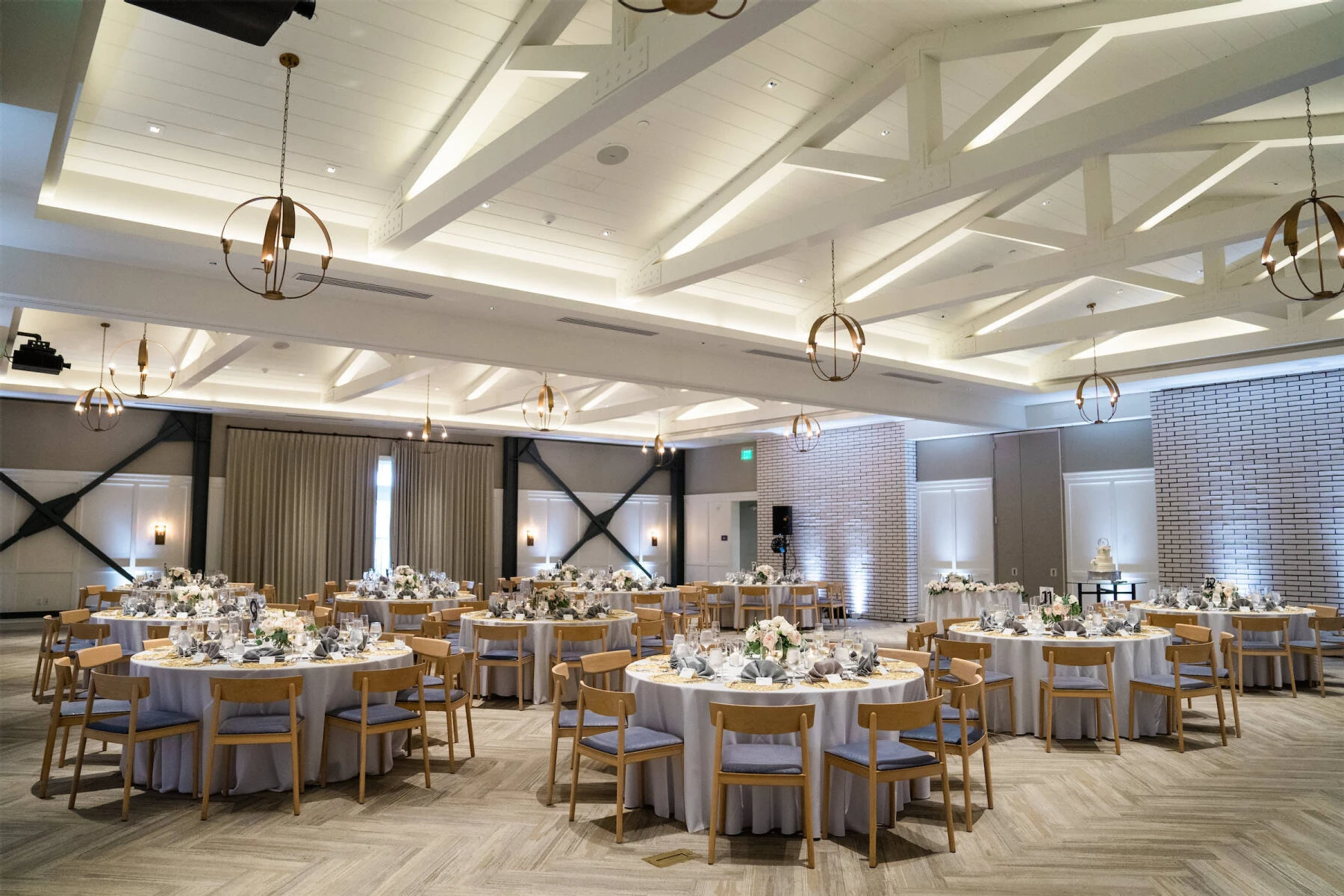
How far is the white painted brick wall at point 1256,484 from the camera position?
11.4m

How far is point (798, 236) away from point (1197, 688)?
4.81m

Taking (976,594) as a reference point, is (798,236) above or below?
above

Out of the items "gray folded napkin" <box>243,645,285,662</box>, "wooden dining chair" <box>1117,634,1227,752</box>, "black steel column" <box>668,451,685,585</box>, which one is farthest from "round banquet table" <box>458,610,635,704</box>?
"black steel column" <box>668,451,685,585</box>

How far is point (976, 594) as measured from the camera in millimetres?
12633

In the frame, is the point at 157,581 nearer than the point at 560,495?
Yes

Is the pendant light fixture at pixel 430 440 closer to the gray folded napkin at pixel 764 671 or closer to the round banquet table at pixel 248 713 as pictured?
the round banquet table at pixel 248 713

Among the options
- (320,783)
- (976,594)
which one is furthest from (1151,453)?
(320,783)

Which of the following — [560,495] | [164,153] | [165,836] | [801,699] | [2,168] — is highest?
[164,153]

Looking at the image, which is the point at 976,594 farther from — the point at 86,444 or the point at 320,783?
the point at 86,444

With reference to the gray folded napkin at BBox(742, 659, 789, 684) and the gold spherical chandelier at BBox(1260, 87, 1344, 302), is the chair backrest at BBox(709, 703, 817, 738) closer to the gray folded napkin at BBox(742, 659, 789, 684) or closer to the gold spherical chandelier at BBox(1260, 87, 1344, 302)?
the gray folded napkin at BBox(742, 659, 789, 684)

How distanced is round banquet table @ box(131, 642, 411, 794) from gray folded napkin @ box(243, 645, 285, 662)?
0.11 meters

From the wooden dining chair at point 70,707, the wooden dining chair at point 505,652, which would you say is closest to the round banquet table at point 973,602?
the wooden dining chair at point 505,652

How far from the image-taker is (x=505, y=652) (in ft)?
28.4

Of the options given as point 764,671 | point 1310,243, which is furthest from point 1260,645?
point 764,671
